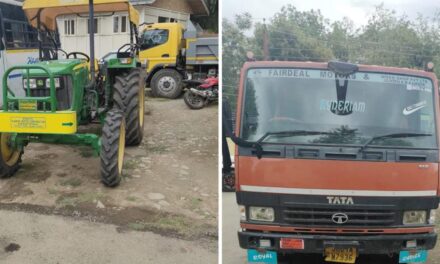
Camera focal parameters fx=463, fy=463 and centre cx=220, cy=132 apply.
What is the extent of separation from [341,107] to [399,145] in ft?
1.74

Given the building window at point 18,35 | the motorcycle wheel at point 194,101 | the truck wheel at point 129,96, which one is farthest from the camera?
the motorcycle wheel at point 194,101

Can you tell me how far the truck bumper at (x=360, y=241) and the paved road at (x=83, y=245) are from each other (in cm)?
68

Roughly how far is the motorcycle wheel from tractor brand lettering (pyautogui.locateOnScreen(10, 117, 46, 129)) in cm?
577

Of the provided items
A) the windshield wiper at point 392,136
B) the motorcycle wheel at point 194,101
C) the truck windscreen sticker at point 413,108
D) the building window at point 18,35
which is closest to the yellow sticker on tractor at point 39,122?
the windshield wiper at point 392,136

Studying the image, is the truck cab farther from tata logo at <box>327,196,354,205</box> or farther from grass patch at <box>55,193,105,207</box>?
tata logo at <box>327,196,354,205</box>

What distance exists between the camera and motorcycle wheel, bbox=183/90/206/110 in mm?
10922

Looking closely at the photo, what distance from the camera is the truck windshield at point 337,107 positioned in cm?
363

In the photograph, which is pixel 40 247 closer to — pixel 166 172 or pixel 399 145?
pixel 166 172

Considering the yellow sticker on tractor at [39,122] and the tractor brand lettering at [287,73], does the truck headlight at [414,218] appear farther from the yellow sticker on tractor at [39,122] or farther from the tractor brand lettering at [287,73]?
the yellow sticker on tractor at [39,122]

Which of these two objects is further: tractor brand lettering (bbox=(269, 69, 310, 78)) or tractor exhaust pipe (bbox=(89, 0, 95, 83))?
tractor exhaust pipe (bbox=(89, 0, 95, 83))

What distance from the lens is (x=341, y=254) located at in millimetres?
3707

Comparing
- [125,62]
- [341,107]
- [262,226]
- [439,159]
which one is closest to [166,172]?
[125,62]

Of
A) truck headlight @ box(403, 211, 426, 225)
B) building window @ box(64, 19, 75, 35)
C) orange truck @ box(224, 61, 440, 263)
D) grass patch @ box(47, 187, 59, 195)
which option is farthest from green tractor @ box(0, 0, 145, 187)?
truck headlight @ box(403, 211, 426, 225)

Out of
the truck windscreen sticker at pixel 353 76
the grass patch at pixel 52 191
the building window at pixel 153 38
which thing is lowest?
the grass patch at pixel 52 191
